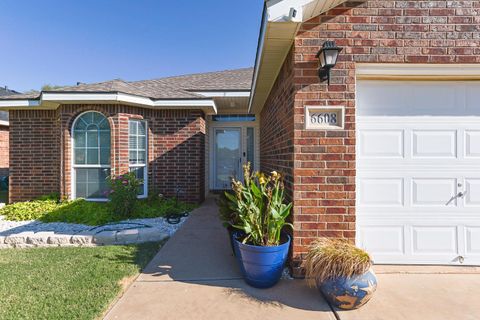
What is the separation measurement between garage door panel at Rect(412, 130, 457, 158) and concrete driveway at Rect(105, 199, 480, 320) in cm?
141

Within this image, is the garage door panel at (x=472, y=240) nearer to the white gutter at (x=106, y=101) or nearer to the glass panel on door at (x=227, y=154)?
the white gutter at (x=106, y=101)

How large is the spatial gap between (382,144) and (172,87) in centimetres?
652

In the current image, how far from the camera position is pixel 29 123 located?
6730 millimetres

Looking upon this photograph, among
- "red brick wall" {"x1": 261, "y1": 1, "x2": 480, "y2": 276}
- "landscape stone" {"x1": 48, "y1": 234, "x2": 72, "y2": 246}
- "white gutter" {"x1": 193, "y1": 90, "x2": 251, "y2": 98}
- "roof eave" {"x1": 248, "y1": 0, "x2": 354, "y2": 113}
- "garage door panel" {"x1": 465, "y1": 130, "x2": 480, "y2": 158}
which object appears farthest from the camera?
"white gutter" {"x1": 193, "y1": 90, "x2": 251, "y2": 98}

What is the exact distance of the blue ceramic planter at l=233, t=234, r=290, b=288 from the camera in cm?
255

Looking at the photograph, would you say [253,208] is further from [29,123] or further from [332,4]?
[29,123]

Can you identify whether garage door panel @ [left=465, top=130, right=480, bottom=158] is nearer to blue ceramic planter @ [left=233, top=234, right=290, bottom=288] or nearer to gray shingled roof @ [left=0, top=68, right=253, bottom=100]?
blue ceramic planter @ [left=233, top=234, right=290, bottom=288]

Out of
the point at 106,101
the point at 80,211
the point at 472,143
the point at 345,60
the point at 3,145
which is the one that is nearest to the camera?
the point at 345,60

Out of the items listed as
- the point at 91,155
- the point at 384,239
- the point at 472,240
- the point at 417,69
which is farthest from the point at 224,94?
the point at 472,240

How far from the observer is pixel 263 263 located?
Answer: 2.55m

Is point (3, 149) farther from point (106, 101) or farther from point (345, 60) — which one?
point (345, 60)

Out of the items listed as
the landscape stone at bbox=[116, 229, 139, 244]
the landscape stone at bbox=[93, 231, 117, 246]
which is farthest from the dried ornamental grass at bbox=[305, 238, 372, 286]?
the landscape stone at bbox=[93, 231, 117, 246]

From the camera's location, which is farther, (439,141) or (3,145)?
(3,145)

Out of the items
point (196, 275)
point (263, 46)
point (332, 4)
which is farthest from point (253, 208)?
point (332, 4)
